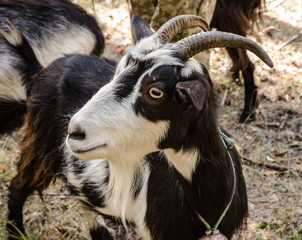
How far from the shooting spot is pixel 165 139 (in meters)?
2.04

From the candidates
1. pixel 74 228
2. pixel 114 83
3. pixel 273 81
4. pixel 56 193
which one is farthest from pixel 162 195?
pixel 273 81

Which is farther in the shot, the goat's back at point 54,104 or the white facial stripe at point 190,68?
the goat's back at point 54,104

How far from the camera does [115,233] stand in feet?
11.9

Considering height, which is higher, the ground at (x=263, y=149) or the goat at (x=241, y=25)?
the goat at (x=241, y=25)

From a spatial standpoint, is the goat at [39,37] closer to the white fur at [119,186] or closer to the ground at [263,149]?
the ground at [263,149]

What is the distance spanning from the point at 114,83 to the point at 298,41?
4785 mm

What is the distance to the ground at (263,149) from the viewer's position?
356cm

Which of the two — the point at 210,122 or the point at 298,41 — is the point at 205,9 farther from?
the point at 298,41

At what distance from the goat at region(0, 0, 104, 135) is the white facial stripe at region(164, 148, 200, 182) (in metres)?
1.68

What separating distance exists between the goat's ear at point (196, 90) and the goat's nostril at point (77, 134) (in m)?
0.52

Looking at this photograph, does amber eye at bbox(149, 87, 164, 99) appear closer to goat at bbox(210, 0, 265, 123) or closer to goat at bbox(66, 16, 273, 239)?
goat at bbox(66, 16, 273, 239)

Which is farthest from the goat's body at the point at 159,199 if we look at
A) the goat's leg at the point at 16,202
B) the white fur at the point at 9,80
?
the white fur at the point at 9,80

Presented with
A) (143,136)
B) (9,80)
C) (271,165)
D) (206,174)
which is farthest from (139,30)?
(271,165)

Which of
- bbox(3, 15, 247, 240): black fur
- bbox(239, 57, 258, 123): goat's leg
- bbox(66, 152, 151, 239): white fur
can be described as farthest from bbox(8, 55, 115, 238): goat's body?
bbox(239, 57, 258, 123): goat's leg
